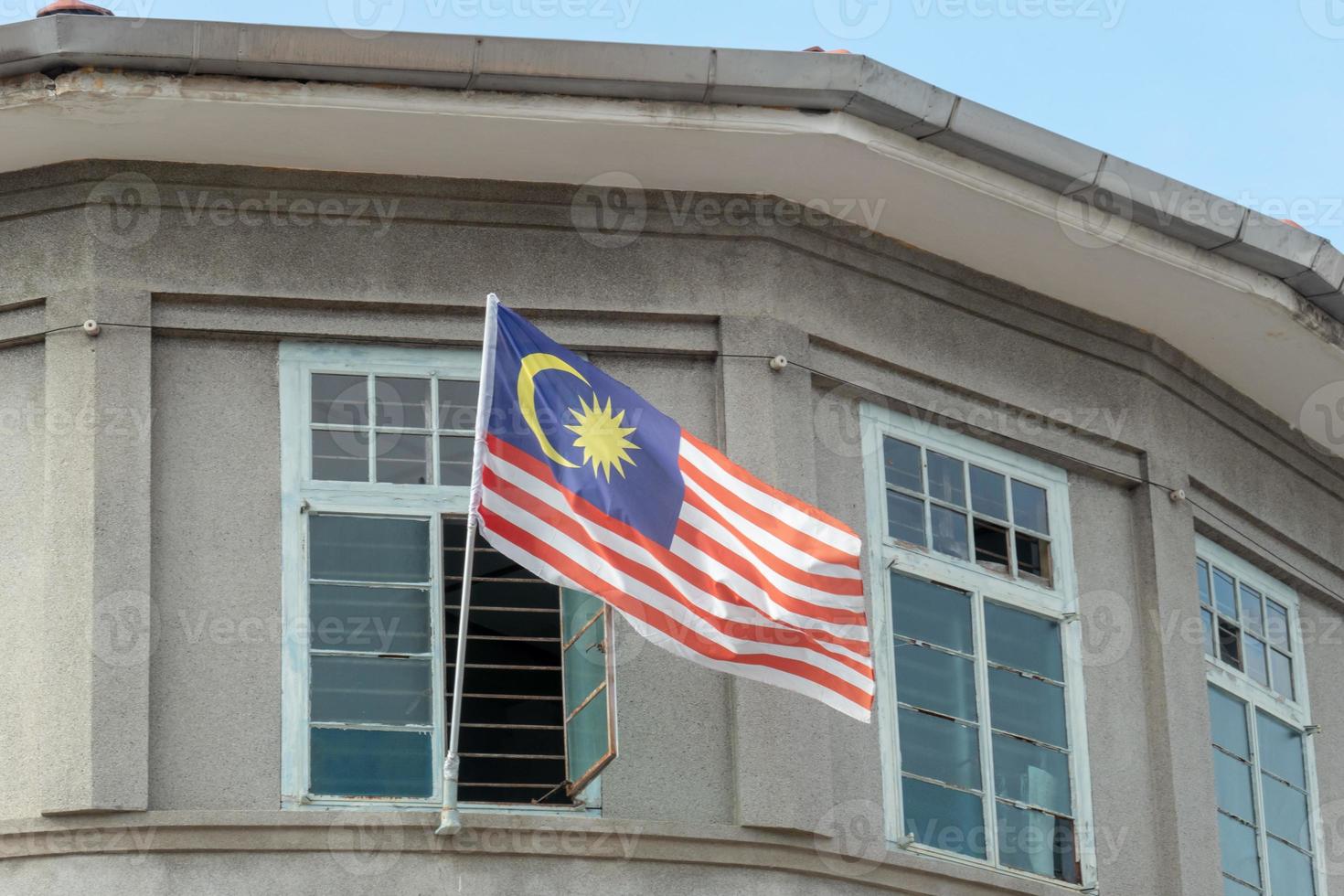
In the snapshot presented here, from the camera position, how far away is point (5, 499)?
1257 centimetres

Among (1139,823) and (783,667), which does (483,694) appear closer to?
(783,667)

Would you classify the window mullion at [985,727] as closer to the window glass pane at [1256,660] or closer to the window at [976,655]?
the window at [976,655]

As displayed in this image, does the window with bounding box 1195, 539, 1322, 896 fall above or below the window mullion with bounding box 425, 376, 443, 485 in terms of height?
below

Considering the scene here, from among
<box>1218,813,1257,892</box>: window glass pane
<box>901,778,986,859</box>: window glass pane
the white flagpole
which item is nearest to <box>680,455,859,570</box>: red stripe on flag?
the white flagpole

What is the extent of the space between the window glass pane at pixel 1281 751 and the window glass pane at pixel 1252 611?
0.50 metres

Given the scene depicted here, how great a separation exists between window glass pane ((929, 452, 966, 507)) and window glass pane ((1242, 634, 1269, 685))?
2236 millimetres

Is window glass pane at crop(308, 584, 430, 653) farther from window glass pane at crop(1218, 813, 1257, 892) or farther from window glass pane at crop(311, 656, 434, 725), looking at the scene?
window glass pane at crop(1218, 813, 1257, 892)

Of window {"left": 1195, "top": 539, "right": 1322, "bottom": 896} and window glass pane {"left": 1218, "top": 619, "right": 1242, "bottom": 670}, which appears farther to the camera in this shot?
window glass pane {"left": 1218, "top": 619, "right": 1242, "bottom": 670}

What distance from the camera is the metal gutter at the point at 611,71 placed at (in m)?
12.1

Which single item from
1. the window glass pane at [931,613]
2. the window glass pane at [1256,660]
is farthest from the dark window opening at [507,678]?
the window glass pane at [1256,660]

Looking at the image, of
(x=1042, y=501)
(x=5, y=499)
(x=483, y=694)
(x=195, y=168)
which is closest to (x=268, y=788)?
(x=483, y=694)

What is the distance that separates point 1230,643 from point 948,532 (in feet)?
7.04

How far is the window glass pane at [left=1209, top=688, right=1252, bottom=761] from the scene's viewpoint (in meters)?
14.4

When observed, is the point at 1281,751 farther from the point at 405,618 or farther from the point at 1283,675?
the point at 405,618
